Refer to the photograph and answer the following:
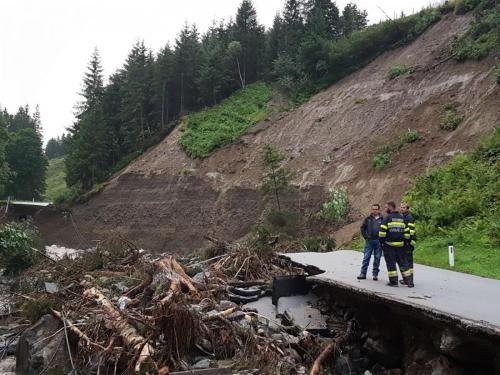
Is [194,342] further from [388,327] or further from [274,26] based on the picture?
[274,26]

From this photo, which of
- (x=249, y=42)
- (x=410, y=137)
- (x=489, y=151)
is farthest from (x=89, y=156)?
(x=489, y=151)

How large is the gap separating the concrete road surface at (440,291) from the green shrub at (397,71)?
23.4 meters

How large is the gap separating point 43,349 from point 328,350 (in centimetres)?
481

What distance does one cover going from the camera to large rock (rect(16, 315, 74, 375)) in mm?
7355

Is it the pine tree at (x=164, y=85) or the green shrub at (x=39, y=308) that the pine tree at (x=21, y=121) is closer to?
the pine tree at (x=164, y=85)

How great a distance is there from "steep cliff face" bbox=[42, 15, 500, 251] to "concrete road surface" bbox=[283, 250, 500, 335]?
11700 millimetres

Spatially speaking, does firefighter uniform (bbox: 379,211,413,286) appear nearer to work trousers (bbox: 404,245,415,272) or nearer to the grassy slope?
work trousers (bbox: 404,245,415,272)

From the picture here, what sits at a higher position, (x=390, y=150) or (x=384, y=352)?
(x=390, y=150)

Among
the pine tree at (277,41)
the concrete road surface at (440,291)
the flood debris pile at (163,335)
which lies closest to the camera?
the concrete road surface at (440,291)

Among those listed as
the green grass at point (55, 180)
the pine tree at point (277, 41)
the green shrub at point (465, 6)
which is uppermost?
the pine tree at point (277, 41)

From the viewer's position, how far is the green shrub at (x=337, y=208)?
23.6m

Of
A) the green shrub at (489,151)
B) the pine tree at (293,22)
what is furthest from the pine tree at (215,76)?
the green shrub at (489,151)

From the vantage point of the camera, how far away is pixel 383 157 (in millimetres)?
25375

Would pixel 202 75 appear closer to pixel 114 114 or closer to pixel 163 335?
pixel 114 114
